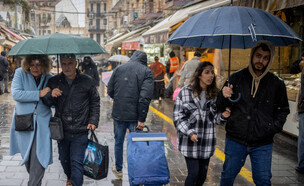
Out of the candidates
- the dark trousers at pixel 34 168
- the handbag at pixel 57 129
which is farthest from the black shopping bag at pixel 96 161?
the dark trousers at pixel 34 168

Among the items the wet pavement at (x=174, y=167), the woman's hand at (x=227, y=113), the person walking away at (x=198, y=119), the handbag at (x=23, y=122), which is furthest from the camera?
the wet pavement at (x=174, y=167)

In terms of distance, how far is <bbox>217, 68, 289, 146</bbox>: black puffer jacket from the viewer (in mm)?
3443

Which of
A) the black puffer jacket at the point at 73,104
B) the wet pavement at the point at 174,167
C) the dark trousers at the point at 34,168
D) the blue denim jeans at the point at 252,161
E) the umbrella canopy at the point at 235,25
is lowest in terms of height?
the wet pavement at the point at 174,167

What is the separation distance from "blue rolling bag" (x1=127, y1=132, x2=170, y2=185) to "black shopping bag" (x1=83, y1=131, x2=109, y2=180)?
341 millimetres

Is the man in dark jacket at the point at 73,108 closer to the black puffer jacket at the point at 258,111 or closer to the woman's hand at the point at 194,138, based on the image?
the woman's hand at the point at 194,138

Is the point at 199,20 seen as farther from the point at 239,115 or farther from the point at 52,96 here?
the point at 52,96

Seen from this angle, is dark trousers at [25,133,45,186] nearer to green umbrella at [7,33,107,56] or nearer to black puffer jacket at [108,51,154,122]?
green umbrella at [7,33,107,56]

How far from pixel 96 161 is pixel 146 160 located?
2.11 feet

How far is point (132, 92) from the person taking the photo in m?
4.89

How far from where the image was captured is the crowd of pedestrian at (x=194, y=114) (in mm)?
3482

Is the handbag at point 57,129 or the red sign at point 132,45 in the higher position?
the red sign at point 132,45

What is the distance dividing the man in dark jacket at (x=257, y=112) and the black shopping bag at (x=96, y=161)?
Answer: 1380 millimetres

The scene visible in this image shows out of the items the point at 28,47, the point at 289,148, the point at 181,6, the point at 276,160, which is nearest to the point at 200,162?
the point at 28,47

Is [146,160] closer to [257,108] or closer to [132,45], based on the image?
[257,108]
